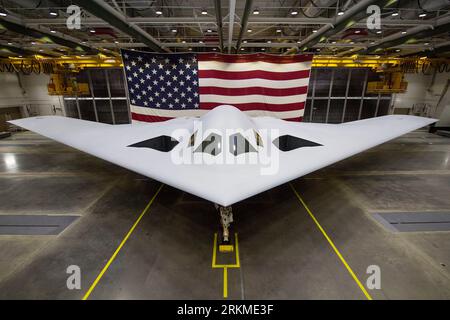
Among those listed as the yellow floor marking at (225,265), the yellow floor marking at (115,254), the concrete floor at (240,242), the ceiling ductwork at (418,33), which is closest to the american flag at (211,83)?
the concrete floor at (240,242)

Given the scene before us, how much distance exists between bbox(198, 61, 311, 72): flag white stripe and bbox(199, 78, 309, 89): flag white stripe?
1.83 feet

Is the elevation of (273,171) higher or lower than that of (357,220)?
higher

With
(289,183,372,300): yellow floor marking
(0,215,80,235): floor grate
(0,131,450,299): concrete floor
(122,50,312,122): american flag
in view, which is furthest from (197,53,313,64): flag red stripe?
(0,215,80,235): floor grate

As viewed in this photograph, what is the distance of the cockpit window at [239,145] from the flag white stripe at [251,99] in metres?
5.65

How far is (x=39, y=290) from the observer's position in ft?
14.2

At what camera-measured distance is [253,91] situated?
1123 centimetres

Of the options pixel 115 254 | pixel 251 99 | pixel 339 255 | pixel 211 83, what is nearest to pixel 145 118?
pixel 211 83

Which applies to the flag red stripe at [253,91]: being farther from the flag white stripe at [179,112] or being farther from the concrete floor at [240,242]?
the concrete floor at [240,242]

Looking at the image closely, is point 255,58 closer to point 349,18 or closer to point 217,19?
point 217,19

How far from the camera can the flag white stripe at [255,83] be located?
10992 millimetres
